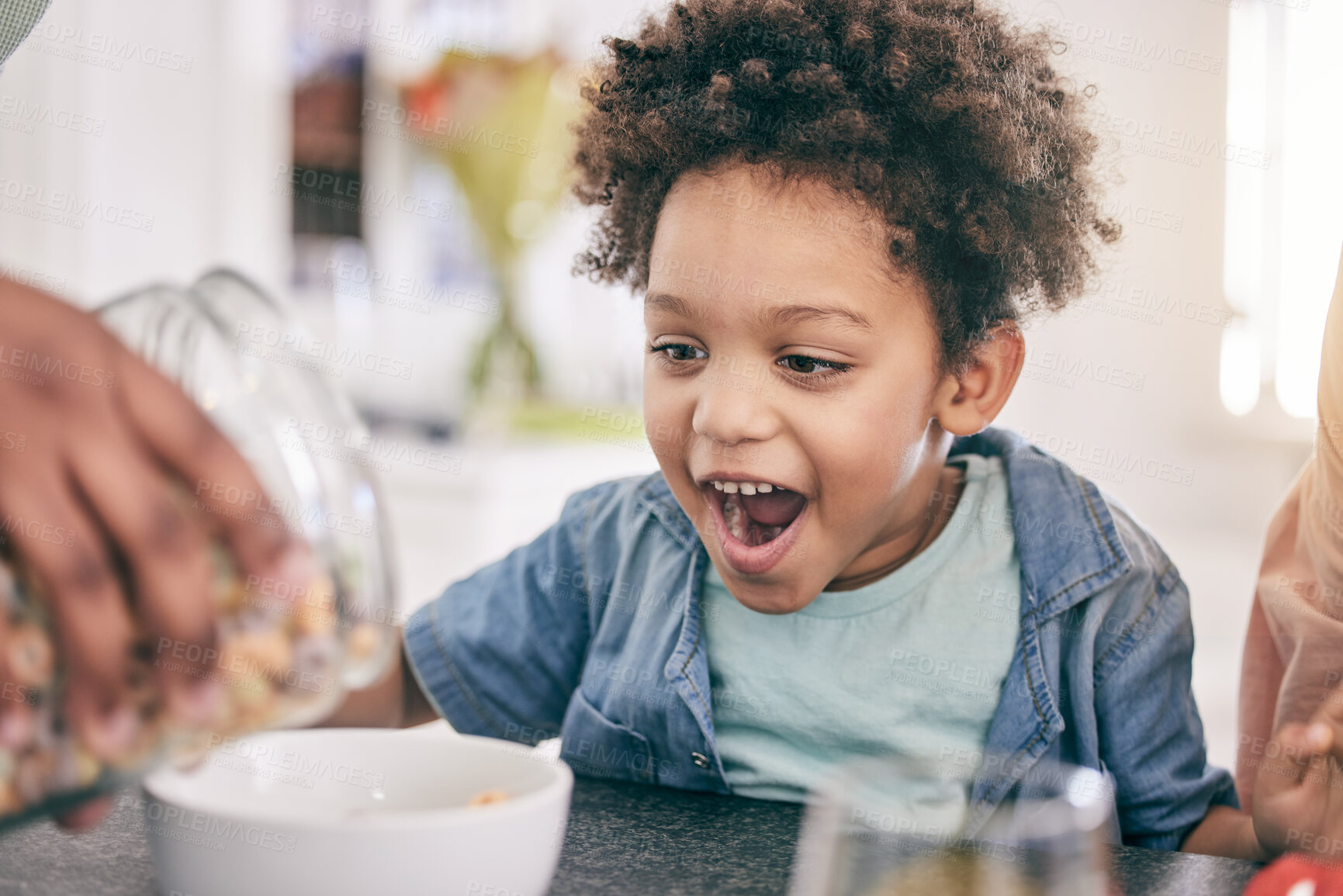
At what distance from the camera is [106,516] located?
309mm

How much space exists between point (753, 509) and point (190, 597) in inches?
22.5

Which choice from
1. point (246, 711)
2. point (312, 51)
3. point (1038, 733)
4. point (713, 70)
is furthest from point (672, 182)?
point (312, 51)

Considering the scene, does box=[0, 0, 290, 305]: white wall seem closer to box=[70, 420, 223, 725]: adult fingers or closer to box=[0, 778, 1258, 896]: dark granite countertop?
box=[0, 778, 1258, 896]: dark granite countertop

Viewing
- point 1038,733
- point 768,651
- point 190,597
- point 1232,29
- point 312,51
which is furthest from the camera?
point 312,51

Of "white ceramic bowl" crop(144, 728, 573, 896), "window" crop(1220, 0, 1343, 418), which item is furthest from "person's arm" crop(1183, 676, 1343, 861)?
"window" crop(1220, 0, 1343, 418)

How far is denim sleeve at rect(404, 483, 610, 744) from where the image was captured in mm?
936

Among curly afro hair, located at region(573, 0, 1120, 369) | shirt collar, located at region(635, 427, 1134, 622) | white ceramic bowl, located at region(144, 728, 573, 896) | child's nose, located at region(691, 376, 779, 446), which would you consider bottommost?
white ceramic bowl, located at region(144, 728, 573, 896)

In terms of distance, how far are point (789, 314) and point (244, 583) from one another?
18.9 inches

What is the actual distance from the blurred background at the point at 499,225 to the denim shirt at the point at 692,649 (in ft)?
5.44

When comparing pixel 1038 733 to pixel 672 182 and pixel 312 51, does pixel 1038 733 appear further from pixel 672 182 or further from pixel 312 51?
pixel 312 51

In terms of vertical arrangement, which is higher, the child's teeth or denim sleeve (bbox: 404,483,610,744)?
the child's teeth

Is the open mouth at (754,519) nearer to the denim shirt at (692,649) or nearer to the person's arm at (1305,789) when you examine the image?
the denim shirt at (692,649)

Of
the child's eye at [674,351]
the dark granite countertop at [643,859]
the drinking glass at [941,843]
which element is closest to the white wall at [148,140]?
the child's eye at [674,351]

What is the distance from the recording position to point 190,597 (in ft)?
1.03
